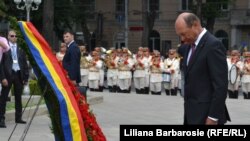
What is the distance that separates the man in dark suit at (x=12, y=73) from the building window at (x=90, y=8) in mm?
48869

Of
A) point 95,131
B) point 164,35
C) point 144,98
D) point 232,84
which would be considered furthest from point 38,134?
point 164,35

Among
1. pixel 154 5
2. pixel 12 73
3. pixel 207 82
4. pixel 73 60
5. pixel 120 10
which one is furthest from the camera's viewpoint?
pixel 120 10

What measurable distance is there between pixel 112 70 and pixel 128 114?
13.1m

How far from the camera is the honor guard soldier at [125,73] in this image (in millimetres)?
28672

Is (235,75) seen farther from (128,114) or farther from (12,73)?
(12,73)

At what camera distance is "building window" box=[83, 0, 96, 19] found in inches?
2495

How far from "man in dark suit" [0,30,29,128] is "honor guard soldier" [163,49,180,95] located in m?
14.4

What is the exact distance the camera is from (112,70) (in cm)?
2953

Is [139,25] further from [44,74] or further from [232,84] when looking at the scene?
[44,74]

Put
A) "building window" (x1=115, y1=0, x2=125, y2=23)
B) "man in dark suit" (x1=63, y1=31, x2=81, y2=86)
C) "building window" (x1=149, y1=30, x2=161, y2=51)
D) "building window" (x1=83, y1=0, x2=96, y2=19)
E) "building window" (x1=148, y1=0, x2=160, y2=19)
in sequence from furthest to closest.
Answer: "building window" (x1=115, y1=0, x2=125, y2=23) → "building window" (x1=148, y1=0, x2=160, y2=19) → "building window" (x1=149, y1=30, x2=161, y2=51) → "building window" (x1=83, y1=0, x2=96, y2=19) → "man in dark suit" (x1=63, y1=31, x2=81, y2=86)

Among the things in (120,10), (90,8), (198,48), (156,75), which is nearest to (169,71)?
(156,75)

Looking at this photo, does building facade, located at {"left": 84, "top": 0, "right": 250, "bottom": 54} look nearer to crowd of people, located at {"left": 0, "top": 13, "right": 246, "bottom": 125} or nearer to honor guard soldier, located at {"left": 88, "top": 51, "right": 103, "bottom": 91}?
crowd of people, located at {"left": 0, "top": 13, "right": 246, "bottom": 125}

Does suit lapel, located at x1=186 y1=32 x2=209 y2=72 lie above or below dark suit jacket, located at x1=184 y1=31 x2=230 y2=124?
above

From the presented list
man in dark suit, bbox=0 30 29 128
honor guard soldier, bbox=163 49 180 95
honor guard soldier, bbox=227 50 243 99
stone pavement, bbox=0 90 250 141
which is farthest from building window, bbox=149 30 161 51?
man in dark suit, bbox=0 30 29 128
